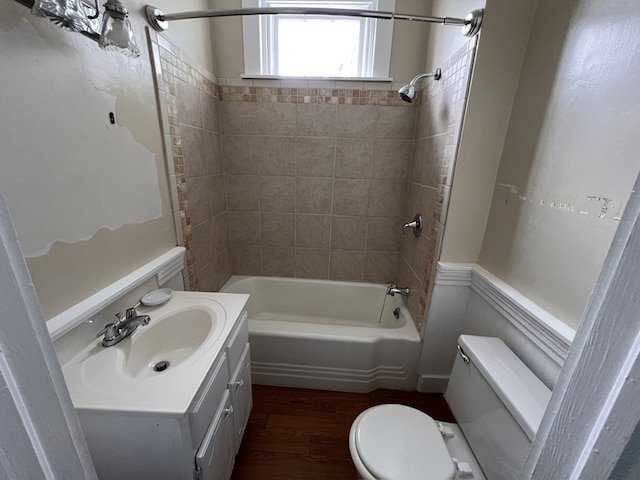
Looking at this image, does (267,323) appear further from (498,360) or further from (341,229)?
(498,360)

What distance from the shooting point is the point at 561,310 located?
85cm

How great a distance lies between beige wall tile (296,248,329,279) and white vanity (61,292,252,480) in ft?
3.78

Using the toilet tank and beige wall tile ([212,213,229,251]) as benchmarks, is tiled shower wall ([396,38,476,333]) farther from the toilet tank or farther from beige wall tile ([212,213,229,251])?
beige wall tile ([212,213,229,251])

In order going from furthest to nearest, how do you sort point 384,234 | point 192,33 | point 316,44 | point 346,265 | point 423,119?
point 346,265 < point 384,234 < point 316,44 < point 423,119 < point 192,33

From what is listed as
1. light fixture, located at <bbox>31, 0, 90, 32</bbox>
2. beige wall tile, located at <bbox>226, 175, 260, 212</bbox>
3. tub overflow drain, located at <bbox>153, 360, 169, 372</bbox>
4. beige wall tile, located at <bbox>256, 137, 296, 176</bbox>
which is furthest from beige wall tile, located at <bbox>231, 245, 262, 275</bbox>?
light fixture, located at <bbox>31, 0, 90, 32</bbox>

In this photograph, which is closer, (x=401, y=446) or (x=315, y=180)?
(x=401, y=446)

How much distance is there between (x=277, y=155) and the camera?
77.2 inches

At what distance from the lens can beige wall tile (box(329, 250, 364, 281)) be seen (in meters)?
2.16

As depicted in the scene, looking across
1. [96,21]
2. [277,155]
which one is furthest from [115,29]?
[277,155]

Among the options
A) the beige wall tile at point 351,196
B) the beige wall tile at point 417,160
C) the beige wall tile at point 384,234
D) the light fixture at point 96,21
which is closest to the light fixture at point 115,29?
the light fixture at point 96,21

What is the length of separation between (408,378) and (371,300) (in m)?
0.66

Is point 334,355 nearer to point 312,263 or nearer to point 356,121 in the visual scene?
point 312,263

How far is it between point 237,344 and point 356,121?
5.28 ft

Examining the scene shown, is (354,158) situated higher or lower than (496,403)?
higher
